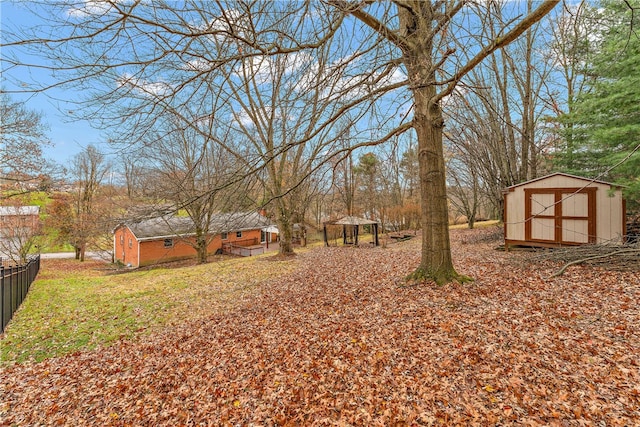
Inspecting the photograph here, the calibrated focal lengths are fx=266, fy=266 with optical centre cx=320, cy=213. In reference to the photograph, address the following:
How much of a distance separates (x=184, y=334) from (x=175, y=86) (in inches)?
154

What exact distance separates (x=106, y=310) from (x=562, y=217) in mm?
11834

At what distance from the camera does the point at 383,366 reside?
2.92 m

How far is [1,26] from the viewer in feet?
8.55

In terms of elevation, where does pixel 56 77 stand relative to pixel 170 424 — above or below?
above

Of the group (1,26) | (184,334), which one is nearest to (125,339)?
(184,334)

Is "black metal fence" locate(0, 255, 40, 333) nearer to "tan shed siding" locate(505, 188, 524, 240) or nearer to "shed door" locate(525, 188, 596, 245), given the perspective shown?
"shed door" locate(525, 188, 596, 245)

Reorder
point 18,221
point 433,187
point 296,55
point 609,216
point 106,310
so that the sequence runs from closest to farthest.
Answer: point 296,55 → point 433,187 → point 106,310 → point 609,216 → point 18,221

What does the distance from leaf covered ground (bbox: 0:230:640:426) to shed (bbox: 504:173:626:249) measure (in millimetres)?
2602

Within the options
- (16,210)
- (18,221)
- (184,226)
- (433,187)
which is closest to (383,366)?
(433,187)

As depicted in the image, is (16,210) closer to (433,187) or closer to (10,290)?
(10,290)

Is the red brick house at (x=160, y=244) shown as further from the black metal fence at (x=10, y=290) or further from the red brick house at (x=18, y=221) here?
the black metal fence at (x=10, y=290)

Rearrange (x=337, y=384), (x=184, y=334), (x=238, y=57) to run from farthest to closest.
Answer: (x=184, y=334)
(x=238, y=57)
(x=337, y=384)

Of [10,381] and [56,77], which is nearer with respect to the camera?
[56,77]

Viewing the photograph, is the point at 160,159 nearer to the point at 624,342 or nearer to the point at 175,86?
the point at 175,86
